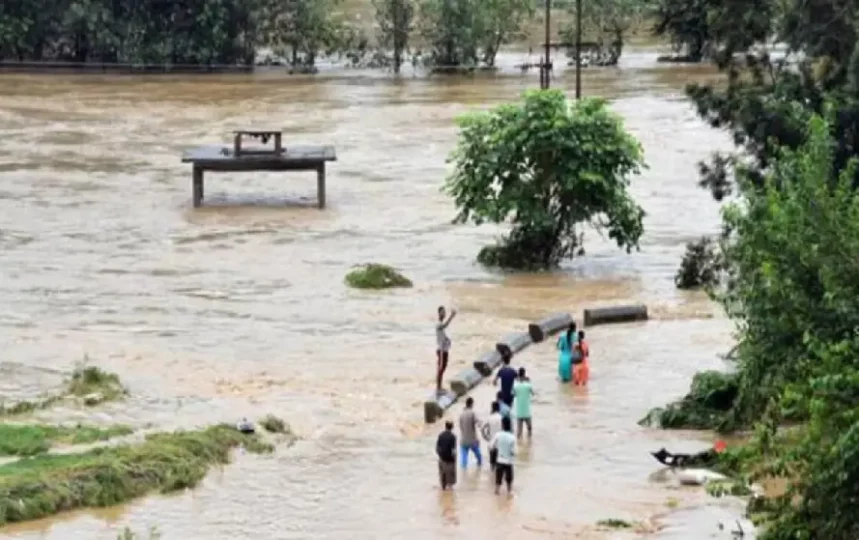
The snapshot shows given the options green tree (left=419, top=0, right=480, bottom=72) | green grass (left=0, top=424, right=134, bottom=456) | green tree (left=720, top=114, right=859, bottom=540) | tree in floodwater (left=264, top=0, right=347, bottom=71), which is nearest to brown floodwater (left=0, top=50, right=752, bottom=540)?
green grass (left=0, top=424, right=134, bottom=456)

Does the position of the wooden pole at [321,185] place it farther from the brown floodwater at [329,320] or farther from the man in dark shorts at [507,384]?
the man in dark shorts at [507,384]

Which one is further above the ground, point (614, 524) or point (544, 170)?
point (544, 170)

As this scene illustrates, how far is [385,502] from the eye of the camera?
19.8 m

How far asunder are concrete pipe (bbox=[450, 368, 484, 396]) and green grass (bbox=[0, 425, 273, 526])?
3.50 metres

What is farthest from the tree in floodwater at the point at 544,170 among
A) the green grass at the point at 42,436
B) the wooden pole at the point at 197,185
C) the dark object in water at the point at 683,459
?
the dark object in water at the point at 683,459

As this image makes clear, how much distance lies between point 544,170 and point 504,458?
1583cm

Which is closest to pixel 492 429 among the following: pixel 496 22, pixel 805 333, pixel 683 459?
pixel 683 459

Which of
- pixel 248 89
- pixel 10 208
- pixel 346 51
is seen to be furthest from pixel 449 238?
pixel 346 51

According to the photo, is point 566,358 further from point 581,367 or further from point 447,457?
point 447,457

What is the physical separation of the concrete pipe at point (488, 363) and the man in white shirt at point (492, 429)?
177 inches

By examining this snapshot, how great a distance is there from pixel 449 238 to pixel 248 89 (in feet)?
113

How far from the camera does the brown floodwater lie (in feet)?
64.5

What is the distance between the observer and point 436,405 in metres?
23.6

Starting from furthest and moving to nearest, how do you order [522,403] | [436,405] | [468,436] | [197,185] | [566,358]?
1. [197,185]
2. [566,358]
3. [436,405]
4. [522,403]
5. [468,436]
